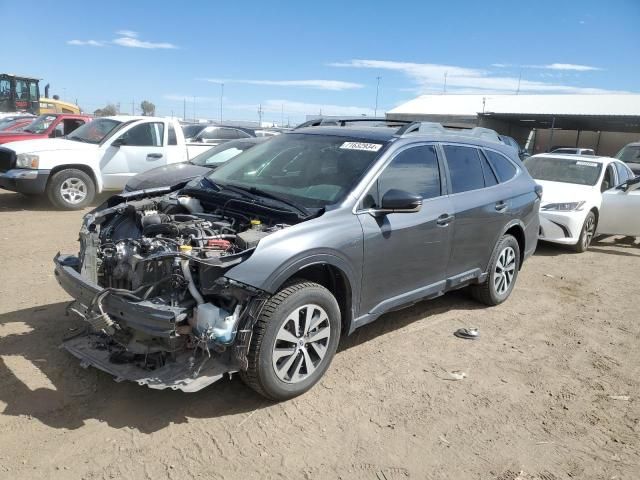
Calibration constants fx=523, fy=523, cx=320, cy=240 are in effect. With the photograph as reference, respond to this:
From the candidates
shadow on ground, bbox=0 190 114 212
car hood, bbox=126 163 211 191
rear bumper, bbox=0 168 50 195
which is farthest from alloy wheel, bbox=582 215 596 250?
rear bumper, bbox=0 168 50 195

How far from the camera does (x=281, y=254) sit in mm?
3295

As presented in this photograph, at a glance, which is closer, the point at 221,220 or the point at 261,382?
the point at 261,382

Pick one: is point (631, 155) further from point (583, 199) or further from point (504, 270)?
point (504, 270)

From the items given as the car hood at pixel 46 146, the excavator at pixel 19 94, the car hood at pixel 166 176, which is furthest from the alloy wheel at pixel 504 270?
the excavator at pixel 19 94

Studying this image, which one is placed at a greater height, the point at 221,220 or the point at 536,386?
the point at 221,220

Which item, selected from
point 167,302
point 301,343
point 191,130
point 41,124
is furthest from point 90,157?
point 301,343

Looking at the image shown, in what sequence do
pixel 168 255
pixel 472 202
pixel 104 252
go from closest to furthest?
pixel 168 255 → pixel 104 252 → pixel 472 202

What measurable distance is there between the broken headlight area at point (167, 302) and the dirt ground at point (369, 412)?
0.96 ft

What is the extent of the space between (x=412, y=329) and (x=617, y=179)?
22.2 ft

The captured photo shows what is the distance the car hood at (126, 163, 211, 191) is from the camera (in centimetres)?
796

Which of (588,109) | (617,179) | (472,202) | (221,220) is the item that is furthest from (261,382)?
(588,109)

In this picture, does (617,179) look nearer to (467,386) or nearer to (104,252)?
(467,386)

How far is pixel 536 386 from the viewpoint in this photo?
3957 mm

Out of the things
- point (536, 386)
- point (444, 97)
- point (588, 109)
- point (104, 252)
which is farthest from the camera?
point (444, 97)
